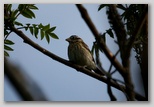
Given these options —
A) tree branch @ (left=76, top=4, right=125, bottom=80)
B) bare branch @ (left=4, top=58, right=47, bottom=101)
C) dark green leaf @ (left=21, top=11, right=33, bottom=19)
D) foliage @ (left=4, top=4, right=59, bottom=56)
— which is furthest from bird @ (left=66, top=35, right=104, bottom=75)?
bare branch @ (left=4, top=58, right=47, bottom=101)

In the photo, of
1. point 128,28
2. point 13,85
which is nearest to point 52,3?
point 128,28

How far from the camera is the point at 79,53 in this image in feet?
7.33

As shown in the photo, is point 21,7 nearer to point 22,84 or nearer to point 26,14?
point 26,14

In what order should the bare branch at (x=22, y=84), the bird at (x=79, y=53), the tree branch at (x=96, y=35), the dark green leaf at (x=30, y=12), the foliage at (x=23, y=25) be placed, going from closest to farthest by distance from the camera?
1. the bare branch at (x=22, y=84)
2. the tree branch at (x=96, y=35)
3. the foliage at (x=23, y=25)
4. the dark green leaf at (x=30, y=12)
5. the bird at (x=79, y=53)

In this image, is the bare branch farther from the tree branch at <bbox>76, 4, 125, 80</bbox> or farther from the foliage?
the foliage

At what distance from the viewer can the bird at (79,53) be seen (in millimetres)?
2131

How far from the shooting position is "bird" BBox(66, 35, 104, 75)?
213 cm

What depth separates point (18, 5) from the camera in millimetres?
1930

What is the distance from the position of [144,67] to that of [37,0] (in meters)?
1.13

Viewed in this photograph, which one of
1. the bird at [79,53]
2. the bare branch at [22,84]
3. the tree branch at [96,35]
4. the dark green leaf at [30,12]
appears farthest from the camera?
the bird at [79,53]

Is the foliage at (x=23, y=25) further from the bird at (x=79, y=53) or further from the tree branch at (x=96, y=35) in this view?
the tree branch at (x=96, y=35)

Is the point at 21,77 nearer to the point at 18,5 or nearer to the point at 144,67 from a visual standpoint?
the point at 144,67

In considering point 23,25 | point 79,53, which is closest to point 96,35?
point 23,25

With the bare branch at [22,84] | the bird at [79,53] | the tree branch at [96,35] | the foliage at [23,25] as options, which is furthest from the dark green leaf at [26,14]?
the bare branch at [22,84]
